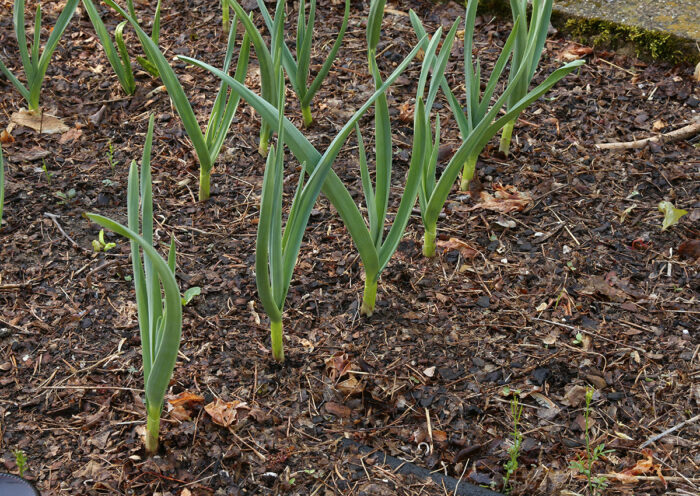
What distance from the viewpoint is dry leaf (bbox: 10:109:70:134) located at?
250cm

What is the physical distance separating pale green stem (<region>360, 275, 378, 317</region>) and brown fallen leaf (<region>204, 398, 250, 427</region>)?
41cm

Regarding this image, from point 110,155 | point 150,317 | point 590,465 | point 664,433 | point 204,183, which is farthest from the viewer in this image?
point 110,155

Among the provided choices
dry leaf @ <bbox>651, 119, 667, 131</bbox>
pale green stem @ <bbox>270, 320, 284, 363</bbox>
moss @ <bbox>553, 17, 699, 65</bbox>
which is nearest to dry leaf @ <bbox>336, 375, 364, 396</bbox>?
pale green stem @ <bbox>270, 320, 284, 363</bbox>

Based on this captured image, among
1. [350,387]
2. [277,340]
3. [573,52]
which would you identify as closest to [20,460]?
[277,340]

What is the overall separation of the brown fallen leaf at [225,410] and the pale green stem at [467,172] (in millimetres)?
1018

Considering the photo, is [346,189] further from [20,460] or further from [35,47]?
[35,47]

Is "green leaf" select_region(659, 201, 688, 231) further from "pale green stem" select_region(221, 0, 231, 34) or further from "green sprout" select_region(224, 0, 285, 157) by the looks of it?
"pale green stem" select_region(221, 0, 231, 34)

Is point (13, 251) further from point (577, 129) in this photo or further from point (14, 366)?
point (577, 129)

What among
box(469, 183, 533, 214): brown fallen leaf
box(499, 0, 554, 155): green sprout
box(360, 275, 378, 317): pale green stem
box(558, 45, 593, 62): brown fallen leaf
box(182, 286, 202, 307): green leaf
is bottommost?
→ box(182, 286, 202, 307): green leaf

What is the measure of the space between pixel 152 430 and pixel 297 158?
69 cm

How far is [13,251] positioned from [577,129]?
6.07ft

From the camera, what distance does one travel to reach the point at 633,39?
9.16ft

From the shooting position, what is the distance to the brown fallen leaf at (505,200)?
220 cm

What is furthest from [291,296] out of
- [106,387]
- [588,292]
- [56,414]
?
[588,292]
